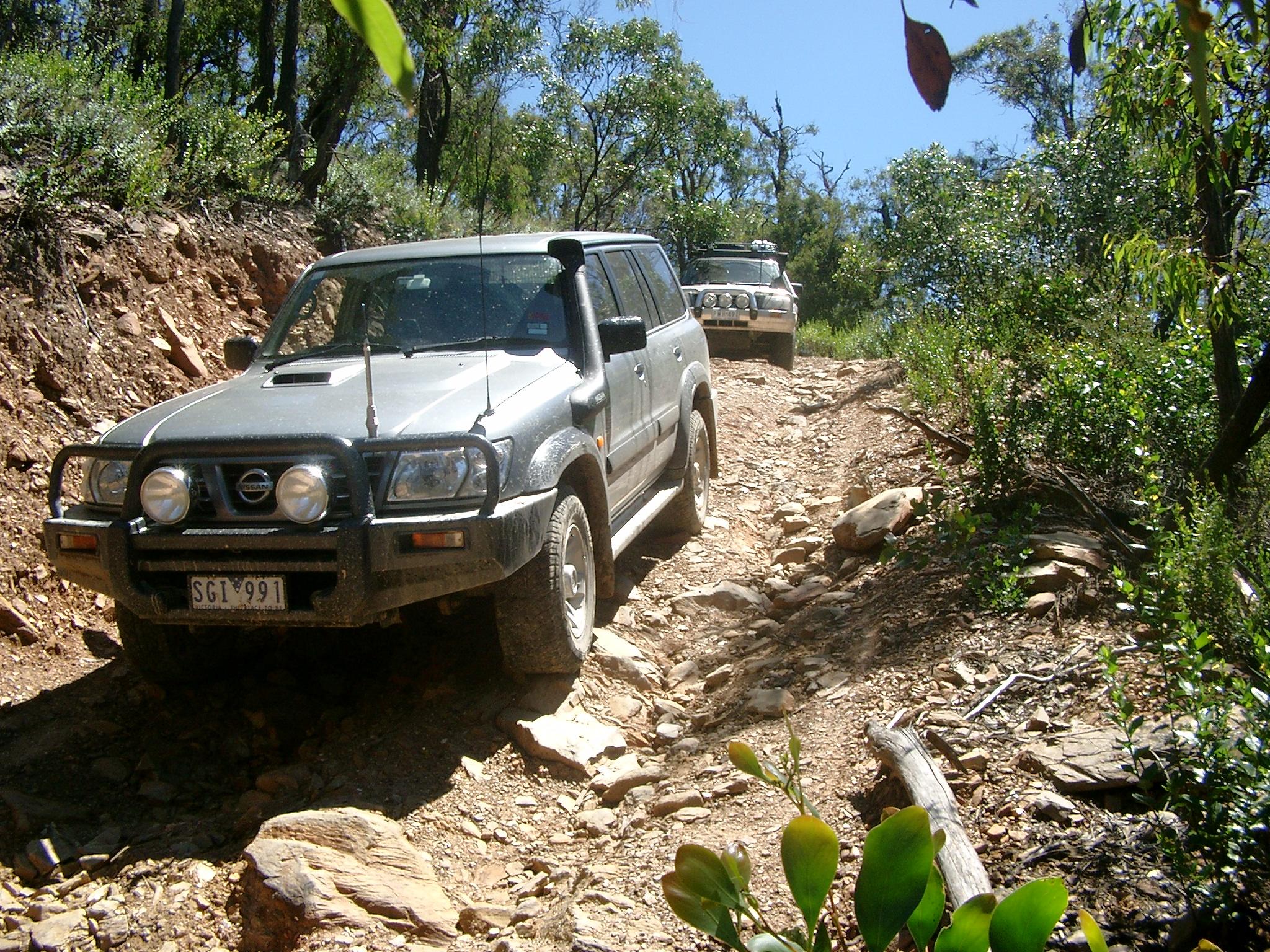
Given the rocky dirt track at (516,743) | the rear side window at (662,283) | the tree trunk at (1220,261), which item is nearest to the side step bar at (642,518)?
the rocky dirt track at (516,743)

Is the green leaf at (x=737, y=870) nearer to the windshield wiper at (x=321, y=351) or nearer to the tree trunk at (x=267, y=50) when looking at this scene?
the windshield wiper at (x=321, y=351)

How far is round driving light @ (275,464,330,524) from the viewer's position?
11.4ft

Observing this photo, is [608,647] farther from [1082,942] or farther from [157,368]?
[157,368]

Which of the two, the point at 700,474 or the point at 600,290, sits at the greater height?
the point at 600,290

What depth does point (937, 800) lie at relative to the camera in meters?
2.82

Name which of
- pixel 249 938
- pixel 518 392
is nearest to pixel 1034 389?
pixel 518 392

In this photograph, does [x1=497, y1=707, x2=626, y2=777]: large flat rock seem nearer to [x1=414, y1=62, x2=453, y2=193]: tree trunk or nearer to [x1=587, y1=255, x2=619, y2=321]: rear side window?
[x1=587, y1=255, x2=619, y2=321]: rear side window

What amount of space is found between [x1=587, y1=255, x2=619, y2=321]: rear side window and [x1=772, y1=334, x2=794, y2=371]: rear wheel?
8.39m

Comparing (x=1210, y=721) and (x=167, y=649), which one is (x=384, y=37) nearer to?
(x=1210, y=721)

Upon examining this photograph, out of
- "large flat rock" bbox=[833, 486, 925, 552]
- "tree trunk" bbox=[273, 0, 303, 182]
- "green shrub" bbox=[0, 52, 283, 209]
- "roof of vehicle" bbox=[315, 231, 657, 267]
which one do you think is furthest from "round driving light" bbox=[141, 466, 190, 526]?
"tree trunk" bbox=[273, 0, 303, 182]

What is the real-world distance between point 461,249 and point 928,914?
417 cm

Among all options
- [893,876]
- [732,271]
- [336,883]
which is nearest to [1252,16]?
[893,876]

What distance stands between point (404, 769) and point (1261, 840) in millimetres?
2582

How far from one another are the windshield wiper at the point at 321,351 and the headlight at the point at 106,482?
99 centimetres
